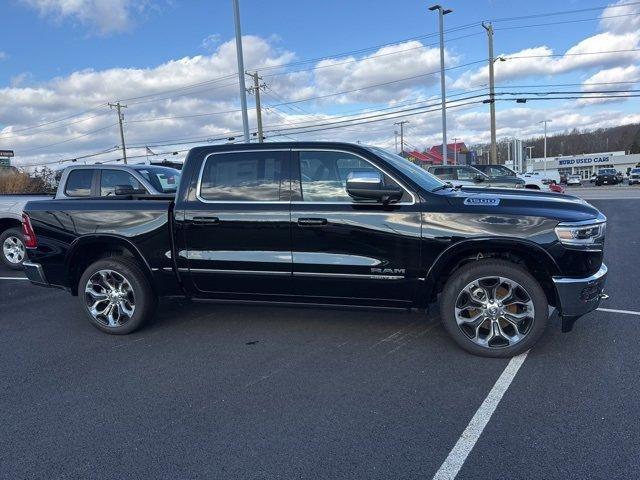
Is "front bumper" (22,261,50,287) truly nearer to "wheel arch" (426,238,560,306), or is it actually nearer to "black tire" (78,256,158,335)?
"black tire" (78,256,158,335)

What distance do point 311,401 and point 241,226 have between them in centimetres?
180

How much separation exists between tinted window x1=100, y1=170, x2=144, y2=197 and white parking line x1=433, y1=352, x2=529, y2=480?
22.5 feet

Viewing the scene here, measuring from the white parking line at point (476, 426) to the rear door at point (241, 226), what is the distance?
1990mm

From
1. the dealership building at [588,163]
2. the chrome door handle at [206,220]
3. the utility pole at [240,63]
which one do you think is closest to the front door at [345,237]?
the chrome door handle at [206,220]

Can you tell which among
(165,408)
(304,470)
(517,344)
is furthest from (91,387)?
(517,344)

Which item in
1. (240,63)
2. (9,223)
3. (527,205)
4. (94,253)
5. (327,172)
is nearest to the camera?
(527,205)

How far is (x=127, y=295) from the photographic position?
527 centimetres

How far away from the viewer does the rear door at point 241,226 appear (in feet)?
15.4

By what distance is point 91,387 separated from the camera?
4.06 metres

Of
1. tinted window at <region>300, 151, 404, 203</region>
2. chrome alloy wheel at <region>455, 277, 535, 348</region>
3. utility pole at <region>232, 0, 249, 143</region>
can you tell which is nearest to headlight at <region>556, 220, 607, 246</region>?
chrome alloy wheel at <region>455, 277, 535, 348</region>

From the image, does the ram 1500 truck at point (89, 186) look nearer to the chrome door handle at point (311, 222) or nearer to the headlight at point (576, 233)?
the chrome door handle at point (311, 222)

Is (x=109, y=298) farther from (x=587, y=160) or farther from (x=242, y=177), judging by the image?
(x=587, y=160)

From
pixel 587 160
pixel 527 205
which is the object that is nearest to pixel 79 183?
pixel 527 205

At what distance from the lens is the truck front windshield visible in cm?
462
